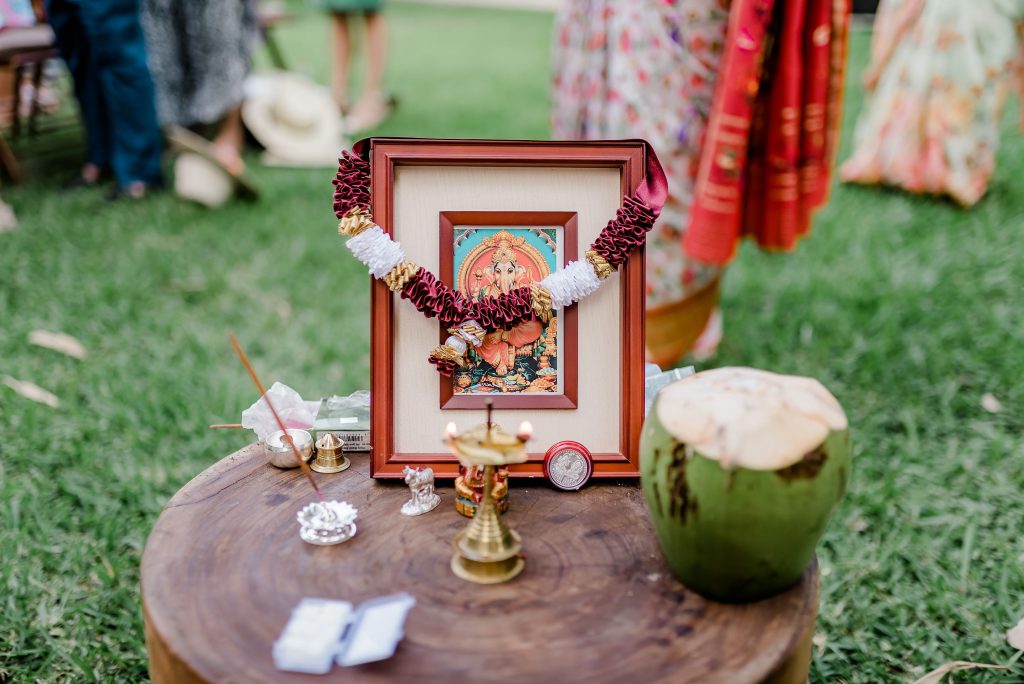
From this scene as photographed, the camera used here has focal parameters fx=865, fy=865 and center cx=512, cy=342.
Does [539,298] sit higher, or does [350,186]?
[350,186]

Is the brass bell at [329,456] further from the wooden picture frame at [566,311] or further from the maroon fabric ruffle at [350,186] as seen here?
the maroon fabric ruffle at [350,186]

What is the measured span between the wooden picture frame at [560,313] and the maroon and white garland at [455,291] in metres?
0.02

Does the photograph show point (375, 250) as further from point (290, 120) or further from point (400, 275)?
point (290, 120)

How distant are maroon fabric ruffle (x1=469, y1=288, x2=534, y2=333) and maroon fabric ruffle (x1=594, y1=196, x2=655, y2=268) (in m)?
0.10

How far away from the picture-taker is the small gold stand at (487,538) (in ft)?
2.74

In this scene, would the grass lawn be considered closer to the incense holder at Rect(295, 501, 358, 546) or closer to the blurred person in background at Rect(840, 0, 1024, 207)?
the blurred person in background at Rect(840, 0, 1024, 207)

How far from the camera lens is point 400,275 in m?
0.97

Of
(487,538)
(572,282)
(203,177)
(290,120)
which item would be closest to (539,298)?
(572,282)

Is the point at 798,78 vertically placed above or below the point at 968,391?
above

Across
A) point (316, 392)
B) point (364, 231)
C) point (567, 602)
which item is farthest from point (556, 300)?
point (316, 392)

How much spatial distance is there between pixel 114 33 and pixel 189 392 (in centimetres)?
168

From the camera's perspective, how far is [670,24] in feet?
5.86

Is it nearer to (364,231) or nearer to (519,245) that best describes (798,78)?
(519,245)

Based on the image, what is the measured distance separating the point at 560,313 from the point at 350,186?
0.93 feet
